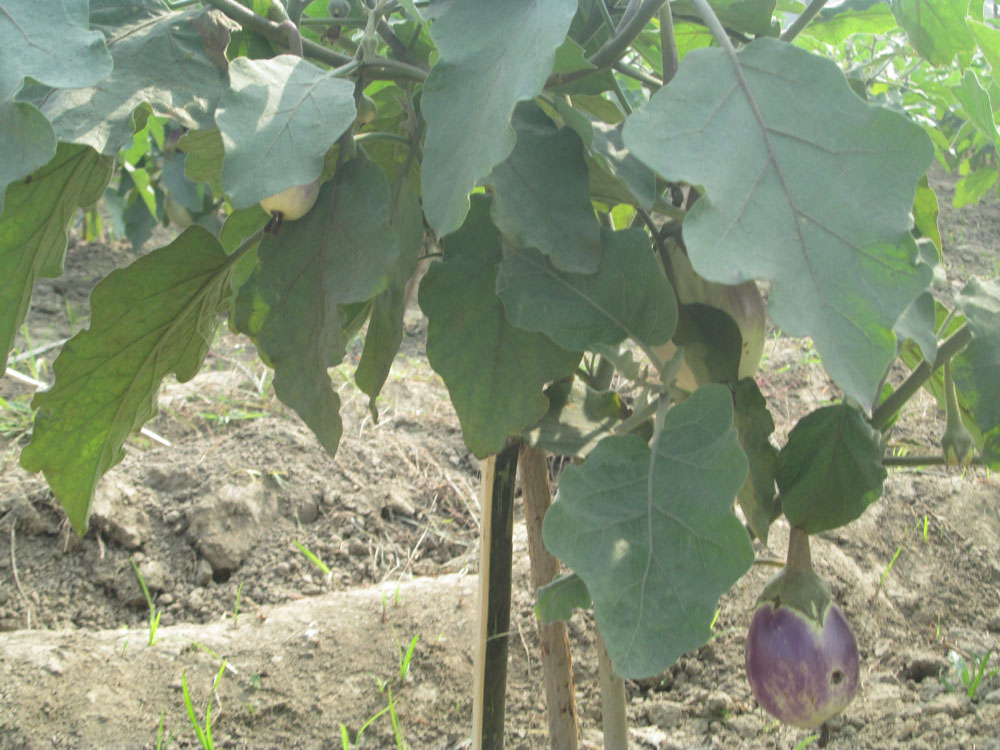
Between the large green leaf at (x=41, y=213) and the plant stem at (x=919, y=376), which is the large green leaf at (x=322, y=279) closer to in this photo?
the large green leaf at (x=41, y=213)

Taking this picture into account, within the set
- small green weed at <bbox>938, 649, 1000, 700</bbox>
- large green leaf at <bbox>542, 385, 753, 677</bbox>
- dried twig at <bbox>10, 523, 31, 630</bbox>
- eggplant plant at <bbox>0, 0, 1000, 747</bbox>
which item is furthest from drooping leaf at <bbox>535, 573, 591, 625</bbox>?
dried twig at <bbox>10, 523, 31, 630</bbox>

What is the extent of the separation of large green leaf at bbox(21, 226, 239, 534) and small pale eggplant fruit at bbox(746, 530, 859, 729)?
0.44 m

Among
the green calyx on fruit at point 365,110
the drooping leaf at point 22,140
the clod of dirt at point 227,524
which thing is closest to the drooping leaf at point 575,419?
the green calyx on fruit at point 365,110

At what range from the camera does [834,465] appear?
0.58m

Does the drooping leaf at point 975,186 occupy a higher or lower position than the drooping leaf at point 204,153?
lower

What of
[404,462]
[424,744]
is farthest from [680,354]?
[404,462]

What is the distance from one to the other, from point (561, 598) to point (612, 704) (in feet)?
0.65

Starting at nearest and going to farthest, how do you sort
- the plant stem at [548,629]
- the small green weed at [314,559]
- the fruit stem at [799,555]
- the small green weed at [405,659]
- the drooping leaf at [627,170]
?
the drooping leaf at [627,170] < the fruit stem at [799,555] < the plant stem at [548,629] < the small green weed at [405,659] < the small green weed at [314,559]

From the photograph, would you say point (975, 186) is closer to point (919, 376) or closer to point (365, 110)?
point (919, 376)

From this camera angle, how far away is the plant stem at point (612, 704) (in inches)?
27.9

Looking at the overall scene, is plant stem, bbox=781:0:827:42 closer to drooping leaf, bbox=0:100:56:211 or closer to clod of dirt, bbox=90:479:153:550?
drooping leaf, bbox=0:100:56:211

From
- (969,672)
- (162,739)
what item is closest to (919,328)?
(969,672)

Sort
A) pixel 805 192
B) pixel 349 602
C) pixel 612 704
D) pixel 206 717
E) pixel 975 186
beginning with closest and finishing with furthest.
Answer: pixel 805 192
pixel 612 704
pixel 206 717
pixel 349 602
pixel 975 186

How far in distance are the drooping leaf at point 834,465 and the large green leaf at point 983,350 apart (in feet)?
0.22
